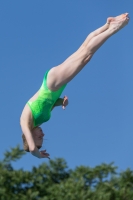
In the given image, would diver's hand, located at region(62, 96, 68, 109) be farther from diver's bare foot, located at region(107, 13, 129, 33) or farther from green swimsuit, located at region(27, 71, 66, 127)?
diver's bare foot, located at region(107, 13, 129, 33)

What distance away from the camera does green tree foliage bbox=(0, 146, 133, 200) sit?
8922 millimetres

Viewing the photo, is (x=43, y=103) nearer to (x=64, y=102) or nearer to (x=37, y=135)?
(x=64, y=102)

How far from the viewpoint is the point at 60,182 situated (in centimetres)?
968

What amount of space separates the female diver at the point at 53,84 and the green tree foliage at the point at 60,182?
169 centimetres

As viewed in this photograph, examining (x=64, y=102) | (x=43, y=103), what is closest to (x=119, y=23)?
(x=64, y=102)

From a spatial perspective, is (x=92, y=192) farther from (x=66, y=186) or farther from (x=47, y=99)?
(x=47, y=99)

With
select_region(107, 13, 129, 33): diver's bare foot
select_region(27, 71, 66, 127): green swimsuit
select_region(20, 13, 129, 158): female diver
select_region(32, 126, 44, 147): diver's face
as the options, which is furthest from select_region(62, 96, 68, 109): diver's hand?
select_region(107, 13, 129, 33): diver's bare foot

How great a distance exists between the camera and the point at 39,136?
750 centimetres

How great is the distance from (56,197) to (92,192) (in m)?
0.62

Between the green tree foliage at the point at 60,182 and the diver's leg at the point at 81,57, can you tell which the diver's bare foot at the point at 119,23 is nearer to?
the diver's leg at the point at 81,57

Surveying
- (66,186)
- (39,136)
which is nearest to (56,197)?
(66,186)

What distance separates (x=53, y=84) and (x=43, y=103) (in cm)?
31

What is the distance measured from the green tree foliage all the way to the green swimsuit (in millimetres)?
1723

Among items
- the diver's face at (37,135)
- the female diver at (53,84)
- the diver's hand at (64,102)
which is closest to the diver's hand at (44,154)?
the female diver at (53,84)
